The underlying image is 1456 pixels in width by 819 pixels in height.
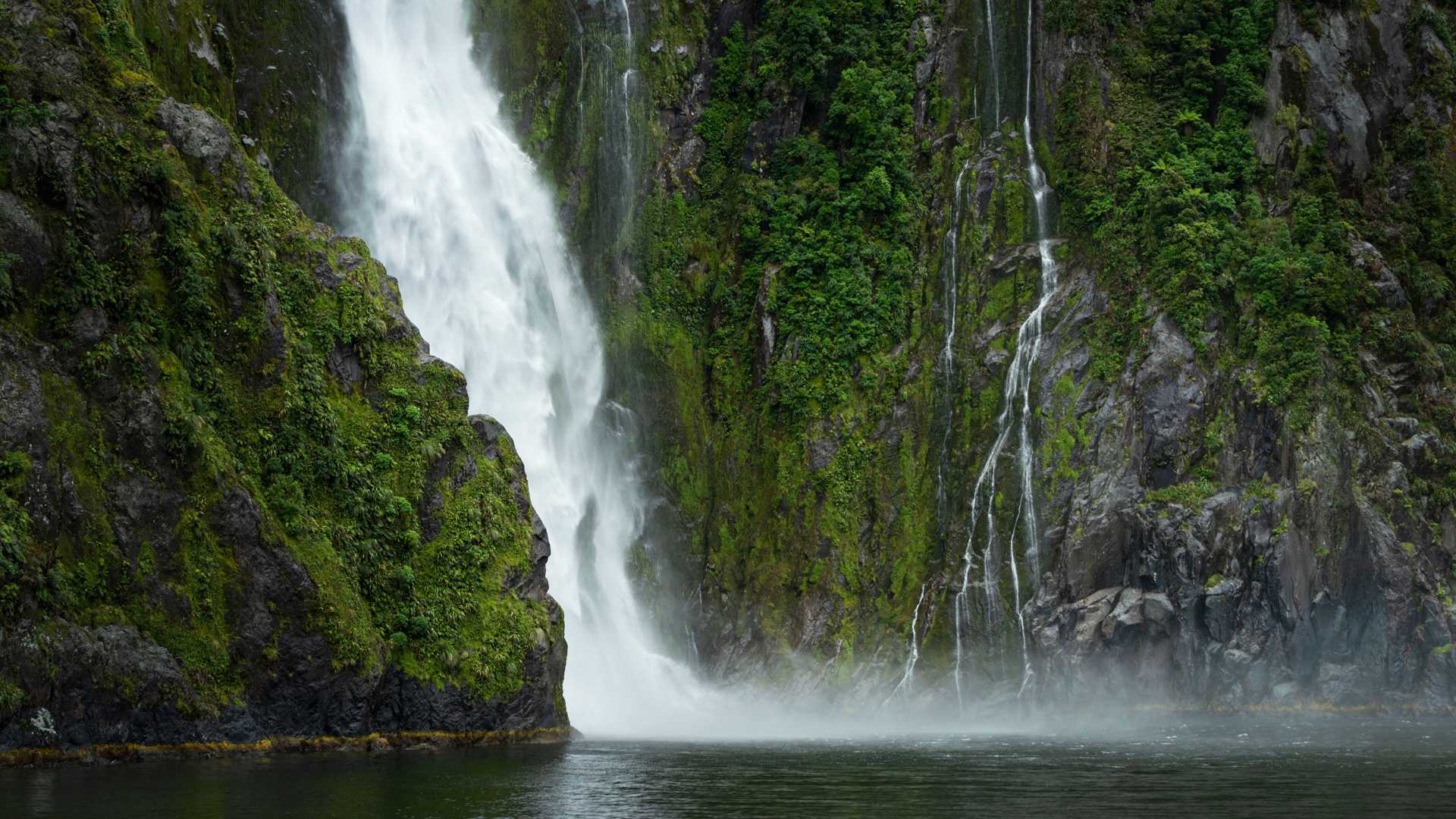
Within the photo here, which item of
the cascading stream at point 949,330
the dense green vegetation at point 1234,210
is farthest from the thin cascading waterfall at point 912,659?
the dense green vegetation at point 1234,210

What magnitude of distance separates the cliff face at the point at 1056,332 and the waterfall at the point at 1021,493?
220 millimetres

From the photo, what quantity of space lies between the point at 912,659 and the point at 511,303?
1859cm

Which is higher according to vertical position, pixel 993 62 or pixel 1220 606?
pixel 993 62

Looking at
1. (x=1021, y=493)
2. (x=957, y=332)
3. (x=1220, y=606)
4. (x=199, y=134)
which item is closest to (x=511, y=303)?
(x=199, y=134)

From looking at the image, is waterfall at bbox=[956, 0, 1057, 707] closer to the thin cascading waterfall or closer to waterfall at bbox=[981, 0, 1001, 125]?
the thin cascading waterfall

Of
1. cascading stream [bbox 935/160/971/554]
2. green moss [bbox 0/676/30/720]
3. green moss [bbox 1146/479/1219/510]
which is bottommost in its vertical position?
green moss [bbox 0/676/30/720]

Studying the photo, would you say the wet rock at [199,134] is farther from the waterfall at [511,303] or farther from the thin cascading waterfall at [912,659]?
the thin cascading waterfall at [912,659]

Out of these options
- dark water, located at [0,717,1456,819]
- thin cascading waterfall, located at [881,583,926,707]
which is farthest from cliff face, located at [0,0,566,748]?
thin cascading waterfall, located at [881,583,926,707]

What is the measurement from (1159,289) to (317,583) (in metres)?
31.1

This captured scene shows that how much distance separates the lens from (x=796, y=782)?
2356cm

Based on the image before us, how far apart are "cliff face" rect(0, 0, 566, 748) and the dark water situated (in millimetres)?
1846

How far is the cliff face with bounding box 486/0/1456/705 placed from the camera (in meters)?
42.3

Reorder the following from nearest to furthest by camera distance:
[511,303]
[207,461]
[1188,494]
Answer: [207,461]
[1188,494]
[511,303]

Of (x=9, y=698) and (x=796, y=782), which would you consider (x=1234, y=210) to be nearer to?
(x=796, y=782)
